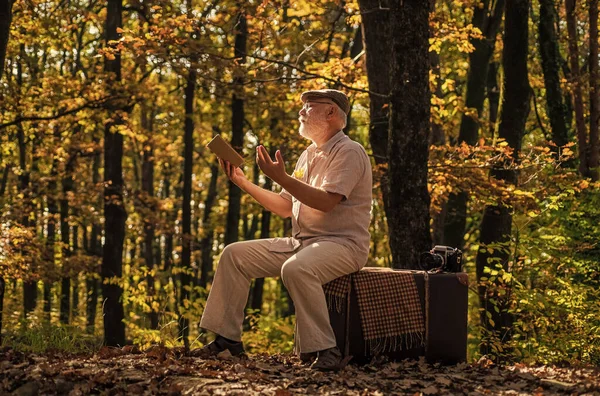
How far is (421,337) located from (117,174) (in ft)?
35.2

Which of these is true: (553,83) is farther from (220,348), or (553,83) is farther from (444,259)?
(220,348)

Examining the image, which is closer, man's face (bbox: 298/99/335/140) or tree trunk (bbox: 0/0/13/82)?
man's face (bbox: 298/99/335/140)

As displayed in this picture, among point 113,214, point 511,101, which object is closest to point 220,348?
point 511,101

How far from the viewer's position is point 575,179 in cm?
1043

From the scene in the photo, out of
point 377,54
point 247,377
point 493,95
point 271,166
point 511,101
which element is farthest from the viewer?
point 493,95

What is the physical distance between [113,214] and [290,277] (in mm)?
10389

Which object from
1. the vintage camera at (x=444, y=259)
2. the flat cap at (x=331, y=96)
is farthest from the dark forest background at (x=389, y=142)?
the flat cap at (x=331, y=96)

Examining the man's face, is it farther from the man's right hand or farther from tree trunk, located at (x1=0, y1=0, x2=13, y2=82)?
tree trunk, located at (x1=0, y1=0, x2=13, y2=82)

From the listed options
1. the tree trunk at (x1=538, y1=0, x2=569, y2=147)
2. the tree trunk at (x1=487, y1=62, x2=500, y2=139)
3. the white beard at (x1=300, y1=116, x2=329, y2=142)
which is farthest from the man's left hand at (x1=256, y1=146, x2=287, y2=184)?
the tree trunk at (x1=487, y1=62, x2=500, y2=139)

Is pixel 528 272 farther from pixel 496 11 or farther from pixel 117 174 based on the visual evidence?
pixel 117 174

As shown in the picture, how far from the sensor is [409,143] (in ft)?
28.9

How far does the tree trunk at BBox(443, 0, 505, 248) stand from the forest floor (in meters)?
7.94

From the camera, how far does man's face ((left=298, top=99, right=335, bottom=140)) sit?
22.1 feet

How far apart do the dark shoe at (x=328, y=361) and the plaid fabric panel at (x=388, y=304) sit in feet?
1.38
